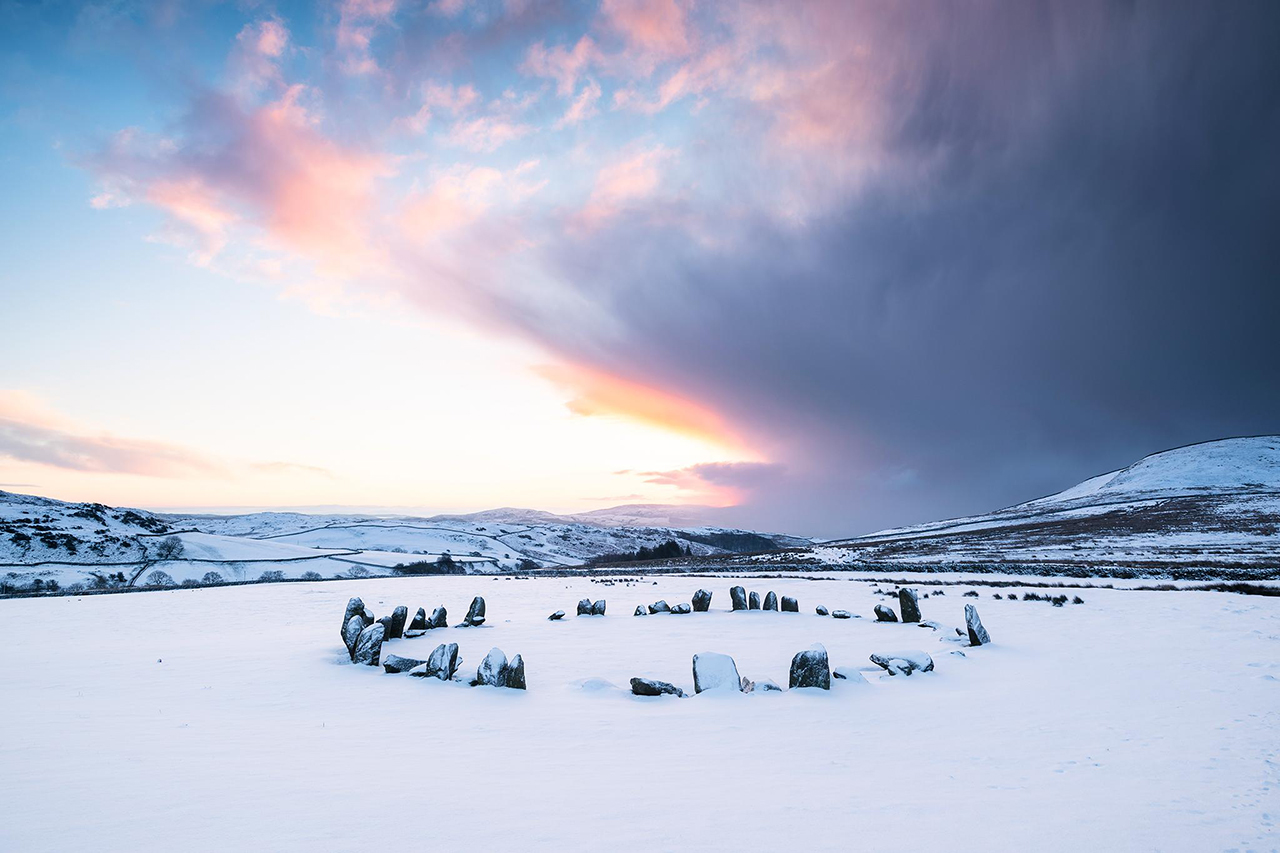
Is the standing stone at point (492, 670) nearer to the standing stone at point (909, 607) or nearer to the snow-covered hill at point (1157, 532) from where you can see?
the standing stone at point (909, 607)

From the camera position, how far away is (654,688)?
9.47m

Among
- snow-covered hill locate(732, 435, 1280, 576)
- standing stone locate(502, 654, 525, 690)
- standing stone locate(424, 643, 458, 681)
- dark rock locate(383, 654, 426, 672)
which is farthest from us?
snow-covered hill locate(732, 435, 1280, 576)

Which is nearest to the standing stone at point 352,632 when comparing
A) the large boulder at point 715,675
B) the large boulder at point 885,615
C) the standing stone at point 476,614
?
the standing stone at point 476,614

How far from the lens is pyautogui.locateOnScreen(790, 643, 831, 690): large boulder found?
9.59 meters

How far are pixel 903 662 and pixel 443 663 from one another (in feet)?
28.6

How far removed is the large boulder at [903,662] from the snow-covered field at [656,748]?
0.74ft

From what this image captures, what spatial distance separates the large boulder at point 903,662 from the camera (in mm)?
10633

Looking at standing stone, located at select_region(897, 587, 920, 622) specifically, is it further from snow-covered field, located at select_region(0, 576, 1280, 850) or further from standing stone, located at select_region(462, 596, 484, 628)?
standing stone, located at select_region(462, 596, 484, 628)

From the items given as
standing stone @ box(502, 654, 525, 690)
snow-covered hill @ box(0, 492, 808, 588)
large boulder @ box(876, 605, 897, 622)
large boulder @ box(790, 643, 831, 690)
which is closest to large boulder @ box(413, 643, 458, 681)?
standing stone @ box(502, 654, 525, 690)

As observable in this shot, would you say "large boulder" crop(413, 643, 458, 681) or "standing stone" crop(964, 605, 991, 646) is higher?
"standing stone" crop(964, 605, 991, 646)

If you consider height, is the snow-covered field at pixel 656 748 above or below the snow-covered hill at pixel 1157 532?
below

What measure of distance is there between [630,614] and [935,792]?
15805 mm

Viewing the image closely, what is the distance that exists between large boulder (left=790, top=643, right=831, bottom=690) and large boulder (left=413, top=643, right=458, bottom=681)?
627 cm

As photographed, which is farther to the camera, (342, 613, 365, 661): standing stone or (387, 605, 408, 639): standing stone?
(387, 605, 408, 639): standing stone
